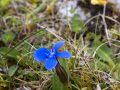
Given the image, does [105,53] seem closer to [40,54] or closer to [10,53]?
[10,53]

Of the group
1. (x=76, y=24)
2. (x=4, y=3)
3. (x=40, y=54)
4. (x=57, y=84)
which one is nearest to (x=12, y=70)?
(x=57, y=84)

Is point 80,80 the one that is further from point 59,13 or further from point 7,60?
point 59,13

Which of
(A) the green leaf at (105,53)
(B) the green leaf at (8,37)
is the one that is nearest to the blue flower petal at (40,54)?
(A) the green leaf at (105,53)

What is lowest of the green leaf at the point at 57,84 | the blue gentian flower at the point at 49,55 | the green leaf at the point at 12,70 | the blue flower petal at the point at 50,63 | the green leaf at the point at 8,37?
the green leaf at the point at 57,84

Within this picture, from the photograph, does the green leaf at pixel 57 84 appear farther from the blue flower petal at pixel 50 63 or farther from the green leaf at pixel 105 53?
the green leaf at pixel 105 53

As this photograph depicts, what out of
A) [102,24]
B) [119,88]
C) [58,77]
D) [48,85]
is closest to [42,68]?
[48,85]

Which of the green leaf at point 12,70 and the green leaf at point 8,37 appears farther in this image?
the green leaf at point 8,37
